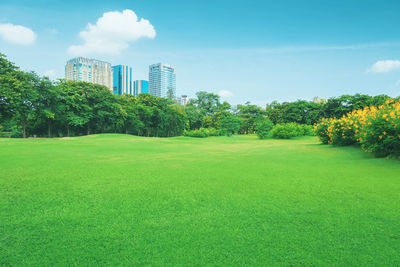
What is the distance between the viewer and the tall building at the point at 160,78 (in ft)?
330

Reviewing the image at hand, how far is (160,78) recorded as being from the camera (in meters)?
101

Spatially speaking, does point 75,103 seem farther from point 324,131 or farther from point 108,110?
point 324,131

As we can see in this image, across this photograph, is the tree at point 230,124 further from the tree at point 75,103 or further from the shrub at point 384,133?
the shrub at point 384,133

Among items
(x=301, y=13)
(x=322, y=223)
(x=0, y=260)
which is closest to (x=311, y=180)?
(x=322, y=223)

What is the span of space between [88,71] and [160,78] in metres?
32.3

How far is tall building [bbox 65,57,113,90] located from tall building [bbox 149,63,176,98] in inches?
787

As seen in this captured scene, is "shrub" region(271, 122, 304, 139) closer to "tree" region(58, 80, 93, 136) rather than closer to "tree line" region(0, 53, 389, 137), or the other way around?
"tree line" region(0, 53, 389, 137)

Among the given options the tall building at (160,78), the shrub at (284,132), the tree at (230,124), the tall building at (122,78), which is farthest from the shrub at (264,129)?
the tall building at (122,78)

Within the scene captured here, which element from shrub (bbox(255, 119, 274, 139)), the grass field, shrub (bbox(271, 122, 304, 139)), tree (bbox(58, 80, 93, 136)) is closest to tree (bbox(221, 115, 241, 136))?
shrub (bbox(255, 119, 274, 139))

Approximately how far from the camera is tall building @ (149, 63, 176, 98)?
330ft

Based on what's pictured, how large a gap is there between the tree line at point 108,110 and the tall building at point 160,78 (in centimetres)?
5998

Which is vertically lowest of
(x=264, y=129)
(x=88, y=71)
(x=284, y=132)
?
(x=284, y=132)

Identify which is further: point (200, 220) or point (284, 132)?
point (284, 132)

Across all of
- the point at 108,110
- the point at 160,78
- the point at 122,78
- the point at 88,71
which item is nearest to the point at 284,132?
the point at 108,110
